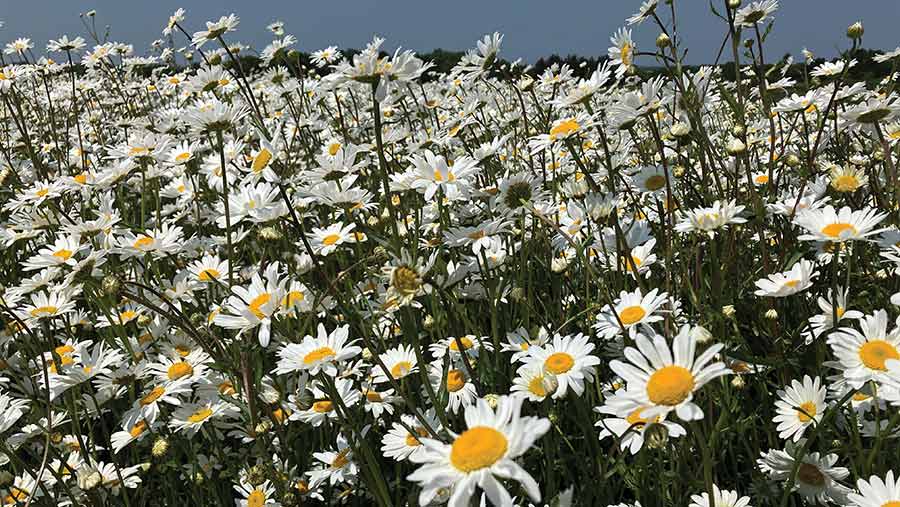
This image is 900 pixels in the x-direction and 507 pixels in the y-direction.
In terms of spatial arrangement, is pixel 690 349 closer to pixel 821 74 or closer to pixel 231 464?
pixel 231 464

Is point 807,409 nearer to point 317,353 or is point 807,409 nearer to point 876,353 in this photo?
point 876,353

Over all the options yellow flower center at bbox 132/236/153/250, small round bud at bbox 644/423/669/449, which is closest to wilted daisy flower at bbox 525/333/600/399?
small round bud at bbox 644/423/669/449

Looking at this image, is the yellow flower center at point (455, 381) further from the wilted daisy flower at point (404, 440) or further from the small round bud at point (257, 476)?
the small round bud at point (257, 476)

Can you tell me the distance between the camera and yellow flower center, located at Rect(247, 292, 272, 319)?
1.93 m

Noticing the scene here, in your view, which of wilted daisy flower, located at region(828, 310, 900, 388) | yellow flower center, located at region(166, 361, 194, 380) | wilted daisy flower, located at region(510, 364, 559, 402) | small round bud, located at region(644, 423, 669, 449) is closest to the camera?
small round bud, located at region(644, 423, 669, 449)

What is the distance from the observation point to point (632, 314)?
6.18ft

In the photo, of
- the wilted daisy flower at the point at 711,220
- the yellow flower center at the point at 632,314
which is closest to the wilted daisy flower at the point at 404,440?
the yellow flower center at the point at 632,314

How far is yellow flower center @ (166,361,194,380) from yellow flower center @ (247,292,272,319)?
531 mm

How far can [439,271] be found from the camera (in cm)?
228

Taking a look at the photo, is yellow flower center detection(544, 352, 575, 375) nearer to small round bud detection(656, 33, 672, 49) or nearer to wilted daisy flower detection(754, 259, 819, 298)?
wilted daisy flower detection(754, 259, 819, 298)

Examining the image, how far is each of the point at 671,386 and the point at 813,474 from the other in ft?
2.65

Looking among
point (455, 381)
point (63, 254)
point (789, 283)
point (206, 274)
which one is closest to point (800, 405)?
point (789, 283)

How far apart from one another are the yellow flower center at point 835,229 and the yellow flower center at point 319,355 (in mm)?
1362

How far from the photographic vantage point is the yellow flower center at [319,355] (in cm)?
183
